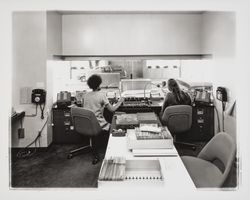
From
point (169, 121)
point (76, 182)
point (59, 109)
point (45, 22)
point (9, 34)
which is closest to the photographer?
point (9, 34)

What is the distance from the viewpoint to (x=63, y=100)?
4.89 metres

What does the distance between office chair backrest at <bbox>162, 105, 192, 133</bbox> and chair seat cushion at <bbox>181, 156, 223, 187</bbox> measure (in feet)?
5.15

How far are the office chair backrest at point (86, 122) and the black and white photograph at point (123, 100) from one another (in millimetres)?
16

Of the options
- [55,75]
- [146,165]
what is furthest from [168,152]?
[55,75]

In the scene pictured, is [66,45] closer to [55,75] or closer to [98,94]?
[55,75]

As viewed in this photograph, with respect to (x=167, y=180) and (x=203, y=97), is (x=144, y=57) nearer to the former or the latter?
(x=203, y=97)

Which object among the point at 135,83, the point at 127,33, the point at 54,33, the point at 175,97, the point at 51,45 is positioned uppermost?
the point at 127,33

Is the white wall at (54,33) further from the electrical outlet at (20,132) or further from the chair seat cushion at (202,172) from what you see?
the chair seat cushion at (202,172)

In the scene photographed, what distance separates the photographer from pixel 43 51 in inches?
177

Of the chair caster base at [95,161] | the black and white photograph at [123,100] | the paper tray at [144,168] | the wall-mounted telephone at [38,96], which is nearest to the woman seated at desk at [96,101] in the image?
the black and white photograph at [123,100]

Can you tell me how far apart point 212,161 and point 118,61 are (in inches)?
136

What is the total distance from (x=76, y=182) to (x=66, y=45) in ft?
9.77

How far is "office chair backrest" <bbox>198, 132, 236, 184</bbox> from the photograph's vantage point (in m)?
2.00

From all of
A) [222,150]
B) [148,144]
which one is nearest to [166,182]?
[148,144]
